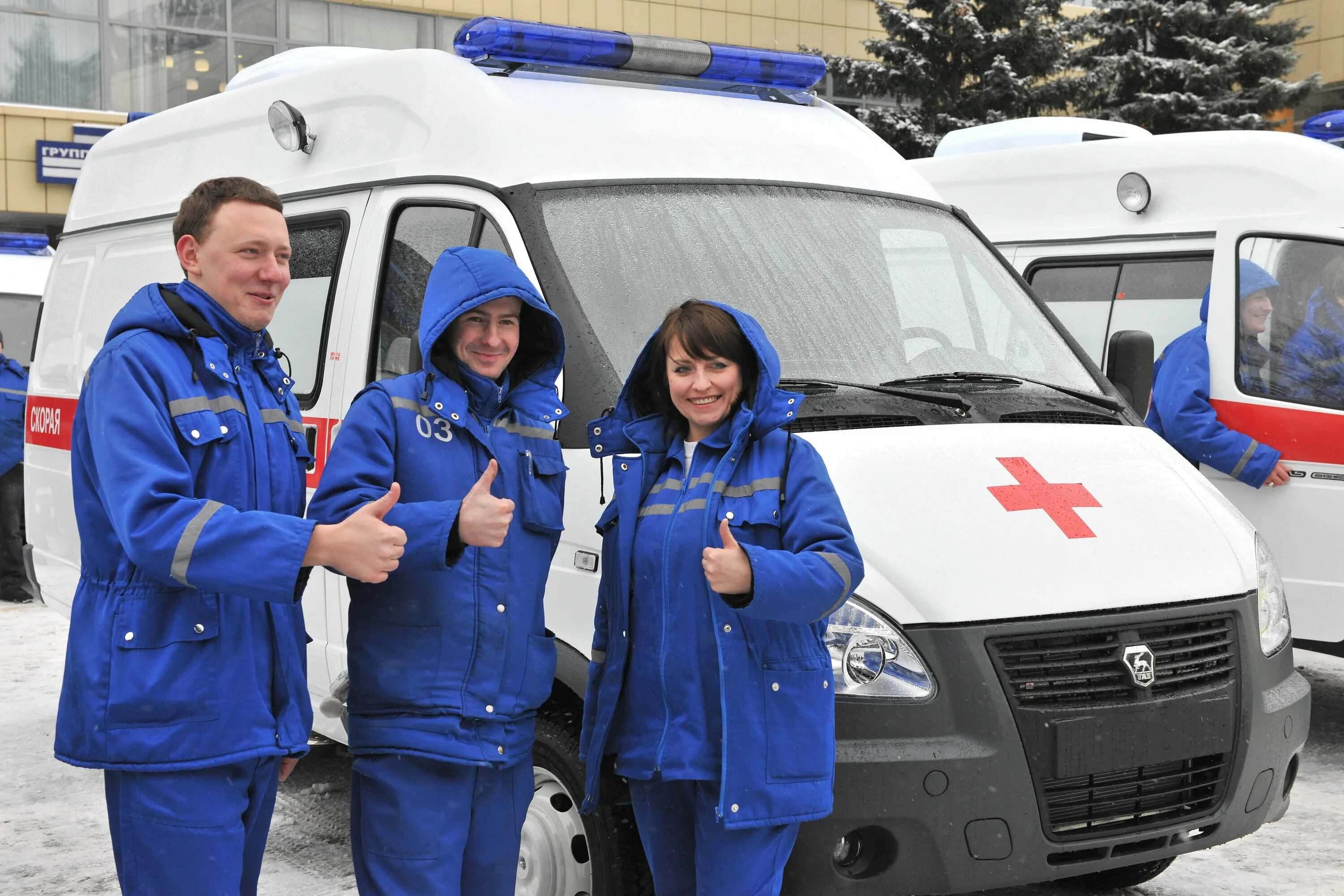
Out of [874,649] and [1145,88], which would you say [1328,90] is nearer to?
[1145,88]

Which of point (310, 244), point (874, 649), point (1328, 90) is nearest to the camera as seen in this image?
point (874, 649)

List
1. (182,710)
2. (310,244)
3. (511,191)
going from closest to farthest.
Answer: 1. (182,710)
2. (511,191)
3. (310,244)

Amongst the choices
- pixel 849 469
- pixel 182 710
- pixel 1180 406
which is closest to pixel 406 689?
pixel 182 710

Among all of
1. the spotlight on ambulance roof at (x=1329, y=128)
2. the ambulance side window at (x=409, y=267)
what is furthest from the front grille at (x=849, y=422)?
the spotlight on ambulance roof at (x=1329, y=128)

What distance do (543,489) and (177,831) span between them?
37.5 inches

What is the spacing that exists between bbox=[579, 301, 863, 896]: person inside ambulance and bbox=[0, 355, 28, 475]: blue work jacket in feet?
26.4

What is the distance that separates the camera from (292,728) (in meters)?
2.82

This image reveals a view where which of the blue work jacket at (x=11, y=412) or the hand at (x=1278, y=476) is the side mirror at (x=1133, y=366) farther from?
the blue work jacket at (x=11, y=412)

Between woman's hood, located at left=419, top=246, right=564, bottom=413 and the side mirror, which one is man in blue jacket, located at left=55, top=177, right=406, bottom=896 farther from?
the side mirror

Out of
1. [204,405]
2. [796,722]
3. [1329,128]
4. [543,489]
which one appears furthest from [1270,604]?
[1329,128]

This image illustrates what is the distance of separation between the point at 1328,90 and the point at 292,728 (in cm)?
3109

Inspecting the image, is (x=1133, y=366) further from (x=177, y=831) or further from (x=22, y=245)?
(x=22, y=245)

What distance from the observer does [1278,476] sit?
6.25 meters

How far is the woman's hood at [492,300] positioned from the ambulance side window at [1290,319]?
4.21m
